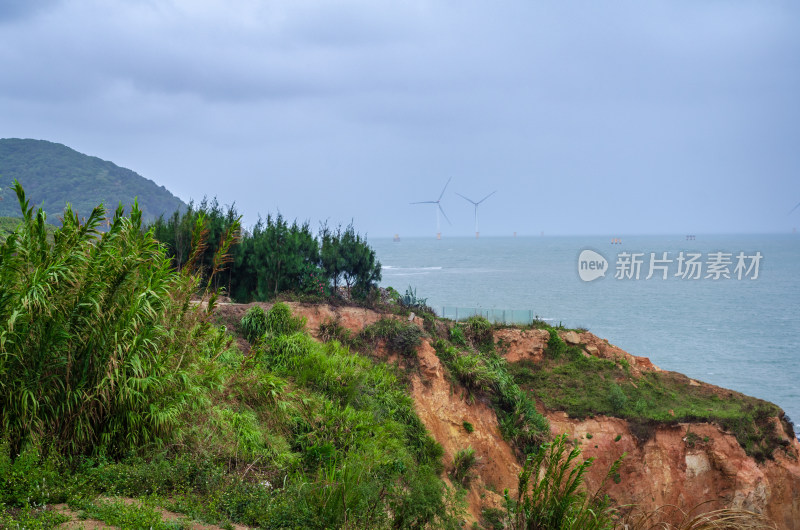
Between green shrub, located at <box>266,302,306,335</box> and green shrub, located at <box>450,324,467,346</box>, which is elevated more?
green shrub, located at <box>266,302,306,335</box>

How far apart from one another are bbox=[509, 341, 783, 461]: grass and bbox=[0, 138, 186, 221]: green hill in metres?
74.4

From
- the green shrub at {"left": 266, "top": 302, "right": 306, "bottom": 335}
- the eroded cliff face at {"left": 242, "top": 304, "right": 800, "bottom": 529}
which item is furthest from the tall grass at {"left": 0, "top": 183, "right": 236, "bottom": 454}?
the eroded cliff face at {"left": 242, "top": 304, "right": 800, "bottom": 529}

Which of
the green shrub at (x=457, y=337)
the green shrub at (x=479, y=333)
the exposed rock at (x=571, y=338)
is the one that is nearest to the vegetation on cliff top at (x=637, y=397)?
the exposed rock at (x=571, y=338)

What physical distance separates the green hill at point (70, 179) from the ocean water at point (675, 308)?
44323mm

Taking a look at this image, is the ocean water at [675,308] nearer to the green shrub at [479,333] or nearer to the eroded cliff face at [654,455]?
the green shrub at [479,333]

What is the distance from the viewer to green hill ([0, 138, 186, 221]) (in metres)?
89.0

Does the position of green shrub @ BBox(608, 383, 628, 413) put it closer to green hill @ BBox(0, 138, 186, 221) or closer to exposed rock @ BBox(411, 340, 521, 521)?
exposed rock @ BBox(411, 340, 521, 521)

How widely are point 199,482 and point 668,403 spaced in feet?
56.2

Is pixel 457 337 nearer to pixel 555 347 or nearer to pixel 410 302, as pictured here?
pixel 410 302

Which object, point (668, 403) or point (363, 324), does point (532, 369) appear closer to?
point (668, 403)

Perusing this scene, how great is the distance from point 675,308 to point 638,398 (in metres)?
77.2

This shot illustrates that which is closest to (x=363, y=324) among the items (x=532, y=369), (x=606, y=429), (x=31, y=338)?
(x=532, y=369)

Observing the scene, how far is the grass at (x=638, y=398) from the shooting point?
18734mm

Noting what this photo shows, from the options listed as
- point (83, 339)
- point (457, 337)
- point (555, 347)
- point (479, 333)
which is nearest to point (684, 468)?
point (555, 347)
